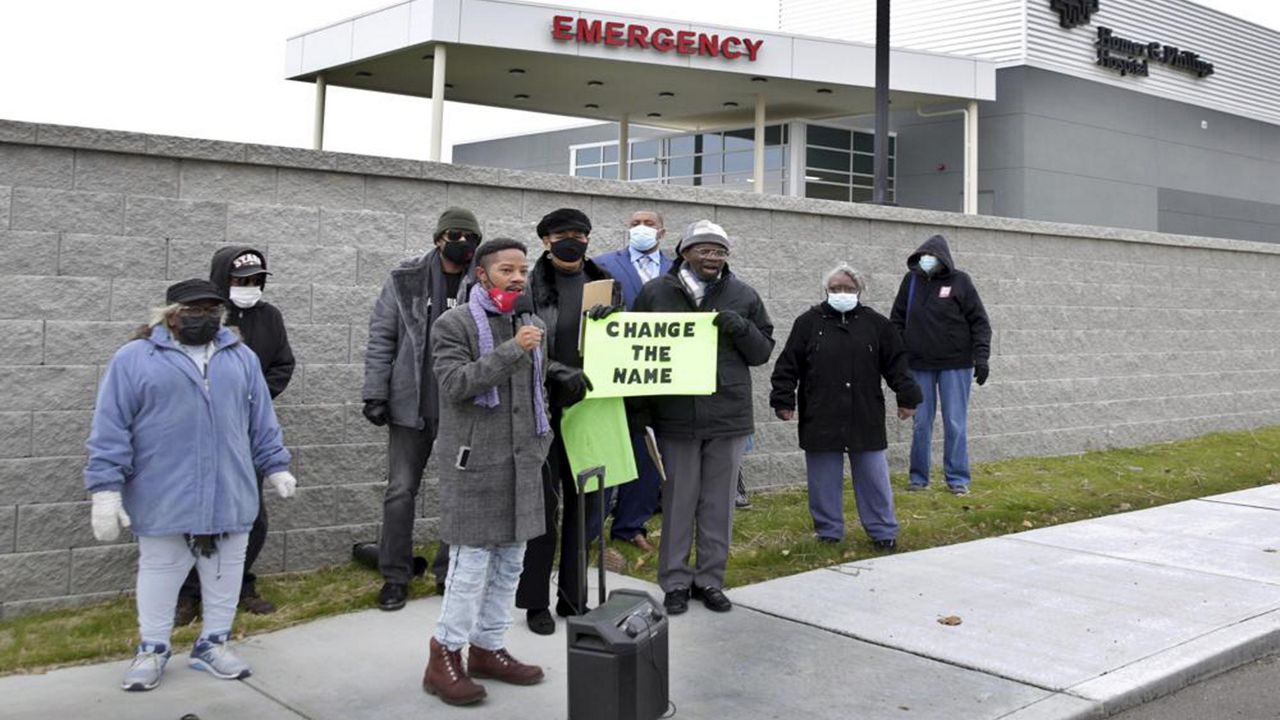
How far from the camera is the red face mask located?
500cm

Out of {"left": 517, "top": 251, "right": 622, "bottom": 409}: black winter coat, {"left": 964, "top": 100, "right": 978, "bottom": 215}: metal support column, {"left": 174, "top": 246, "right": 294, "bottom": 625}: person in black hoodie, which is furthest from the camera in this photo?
{"left": 964, "top": 100, "right": 978, "bottom": 215}: metal support column

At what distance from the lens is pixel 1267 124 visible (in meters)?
36.4

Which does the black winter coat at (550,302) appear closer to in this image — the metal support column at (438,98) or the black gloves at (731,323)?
the black gloves at (731,323)

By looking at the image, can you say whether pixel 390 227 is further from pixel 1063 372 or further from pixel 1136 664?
pixel 1063 372

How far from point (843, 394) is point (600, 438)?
2.41 m

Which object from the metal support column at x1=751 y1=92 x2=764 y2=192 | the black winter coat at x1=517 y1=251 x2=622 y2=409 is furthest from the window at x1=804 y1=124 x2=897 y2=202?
the black winter coat at x1=517 y1=251 x2=622 y2=409

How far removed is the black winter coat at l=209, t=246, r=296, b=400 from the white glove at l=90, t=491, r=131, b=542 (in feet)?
4.90

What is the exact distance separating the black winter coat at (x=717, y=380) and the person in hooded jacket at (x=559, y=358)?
45 cm

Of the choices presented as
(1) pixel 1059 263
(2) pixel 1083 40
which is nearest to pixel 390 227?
(1) pixel 1059 263

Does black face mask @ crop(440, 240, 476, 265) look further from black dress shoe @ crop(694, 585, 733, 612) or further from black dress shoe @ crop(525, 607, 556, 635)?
black dress shoe @ crop(694, 585, 733, 612)

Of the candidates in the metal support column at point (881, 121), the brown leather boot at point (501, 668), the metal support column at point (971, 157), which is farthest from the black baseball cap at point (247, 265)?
the metal support column at point (971, 157)

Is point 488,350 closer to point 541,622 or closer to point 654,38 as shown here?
point 541,622

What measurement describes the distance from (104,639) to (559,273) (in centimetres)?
289

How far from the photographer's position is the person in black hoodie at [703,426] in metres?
6.41
